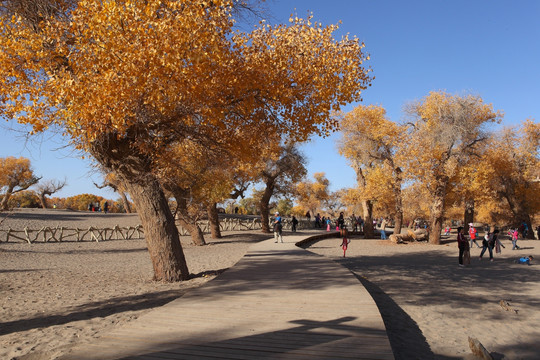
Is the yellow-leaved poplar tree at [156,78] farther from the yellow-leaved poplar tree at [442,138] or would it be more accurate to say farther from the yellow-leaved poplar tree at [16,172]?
the yellow-leaved poplar tree at [16,172]

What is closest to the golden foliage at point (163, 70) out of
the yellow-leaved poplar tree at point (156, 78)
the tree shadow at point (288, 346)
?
the yellow-leaved poplar tree at point (156, 78)

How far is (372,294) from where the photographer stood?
387 inches

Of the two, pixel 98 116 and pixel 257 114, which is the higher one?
pixel 257 114

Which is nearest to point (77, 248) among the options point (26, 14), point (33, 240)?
point (33, 240)

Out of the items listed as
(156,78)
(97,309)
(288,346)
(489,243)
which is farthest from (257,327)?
(489,243)

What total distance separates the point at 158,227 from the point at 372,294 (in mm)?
5770

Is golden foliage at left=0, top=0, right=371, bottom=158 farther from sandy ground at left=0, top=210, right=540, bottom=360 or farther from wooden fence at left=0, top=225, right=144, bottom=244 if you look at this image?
wooden fence at left=0, top=225, right=144, bottom=244

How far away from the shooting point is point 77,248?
2086cm

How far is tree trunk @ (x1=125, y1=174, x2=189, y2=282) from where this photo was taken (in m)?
9.70

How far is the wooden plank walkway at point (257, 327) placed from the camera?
13.5 ft

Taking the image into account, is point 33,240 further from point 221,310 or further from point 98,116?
point 221,310

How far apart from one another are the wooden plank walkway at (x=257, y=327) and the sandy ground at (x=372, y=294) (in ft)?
3.14

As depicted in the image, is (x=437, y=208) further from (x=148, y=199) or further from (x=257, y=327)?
(x=257, y=327)

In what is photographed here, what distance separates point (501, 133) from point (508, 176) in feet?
11.7
